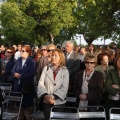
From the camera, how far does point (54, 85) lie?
575 cm

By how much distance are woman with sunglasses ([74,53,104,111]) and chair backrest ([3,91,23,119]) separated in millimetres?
1495

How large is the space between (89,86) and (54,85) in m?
0.66

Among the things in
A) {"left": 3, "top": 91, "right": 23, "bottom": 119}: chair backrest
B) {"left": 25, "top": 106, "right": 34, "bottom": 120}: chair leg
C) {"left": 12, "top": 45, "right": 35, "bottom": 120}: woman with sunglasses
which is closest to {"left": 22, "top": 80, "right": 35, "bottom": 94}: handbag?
{"left": 12, "top": 45, "right": 35, "bottom": 120}: woman with sunglasses

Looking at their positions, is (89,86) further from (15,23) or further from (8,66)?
(15,23)

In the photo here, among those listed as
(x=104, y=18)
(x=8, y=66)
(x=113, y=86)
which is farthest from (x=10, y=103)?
(x=104, y=18)

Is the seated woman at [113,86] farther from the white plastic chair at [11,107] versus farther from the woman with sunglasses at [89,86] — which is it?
the white plastic chair at [11,107]

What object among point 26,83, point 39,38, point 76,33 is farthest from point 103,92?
point 76,33

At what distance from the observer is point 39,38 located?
152 feet

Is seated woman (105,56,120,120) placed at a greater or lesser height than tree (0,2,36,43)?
lesser

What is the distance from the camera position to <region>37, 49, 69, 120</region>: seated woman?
5.67 meters

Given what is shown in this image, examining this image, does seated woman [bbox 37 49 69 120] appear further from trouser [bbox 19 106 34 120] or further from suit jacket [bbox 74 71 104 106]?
trouser [bbox 19 106 34 120]

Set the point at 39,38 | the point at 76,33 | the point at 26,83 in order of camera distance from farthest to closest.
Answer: the point at 76,33 → the point at 39,38 → the point at 26,83

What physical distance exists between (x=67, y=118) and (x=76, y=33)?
5345cm

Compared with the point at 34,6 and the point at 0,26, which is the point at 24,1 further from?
the point at 0,26
